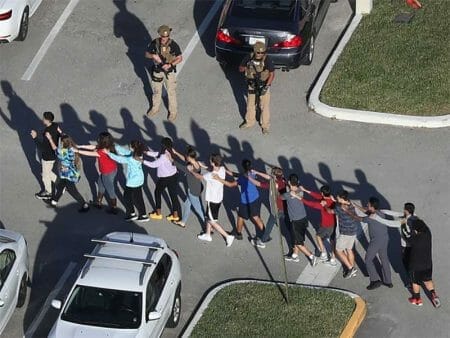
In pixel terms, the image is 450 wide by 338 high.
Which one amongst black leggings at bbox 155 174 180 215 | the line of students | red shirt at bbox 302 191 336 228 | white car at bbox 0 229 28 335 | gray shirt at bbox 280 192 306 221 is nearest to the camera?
white car at bbox 0 229 28 335

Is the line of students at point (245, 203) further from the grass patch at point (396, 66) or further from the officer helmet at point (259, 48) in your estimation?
the grass patch at point (396, 66)

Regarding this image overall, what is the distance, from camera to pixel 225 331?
15.7 metres

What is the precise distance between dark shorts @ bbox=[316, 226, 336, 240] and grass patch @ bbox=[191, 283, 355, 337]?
2.99 feet

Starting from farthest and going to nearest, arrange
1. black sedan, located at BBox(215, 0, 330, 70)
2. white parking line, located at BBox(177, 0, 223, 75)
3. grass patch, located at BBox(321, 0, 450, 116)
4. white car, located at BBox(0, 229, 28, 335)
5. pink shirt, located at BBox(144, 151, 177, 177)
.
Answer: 1. white parking line, located at BBox(177, 0, 223, 75)
2. black sedan, located at BBox(215, 0, 330, 70)
3. grass patch, located at BBox(321, 0, 450, 116)
4. pink shirt, located at BBox(144, 151, 177, 177)
5. white car, located at BBox(0, 229, 28, 335)

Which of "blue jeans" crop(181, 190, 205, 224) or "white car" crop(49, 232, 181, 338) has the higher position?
"white car" crop(49, 232, 181, 338)

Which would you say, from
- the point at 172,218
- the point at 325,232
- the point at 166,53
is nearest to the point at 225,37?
the point at 166,53

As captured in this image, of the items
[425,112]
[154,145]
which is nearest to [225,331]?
[154,145]

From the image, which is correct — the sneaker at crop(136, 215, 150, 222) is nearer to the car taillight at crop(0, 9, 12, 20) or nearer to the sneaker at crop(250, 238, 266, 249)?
the sneaker at crop(250, 238, 266, 249)

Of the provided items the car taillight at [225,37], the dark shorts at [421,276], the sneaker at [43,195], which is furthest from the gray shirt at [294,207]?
the car taillight at [225,37]

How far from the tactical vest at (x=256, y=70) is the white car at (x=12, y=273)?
197 inches

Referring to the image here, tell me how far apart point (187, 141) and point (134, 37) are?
11.8 ft

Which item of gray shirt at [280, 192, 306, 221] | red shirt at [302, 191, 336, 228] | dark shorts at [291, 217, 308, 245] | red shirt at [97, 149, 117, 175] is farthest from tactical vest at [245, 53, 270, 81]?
dark shorts at [291, 217, 308, 245]

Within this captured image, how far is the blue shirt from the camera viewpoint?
17.0 m

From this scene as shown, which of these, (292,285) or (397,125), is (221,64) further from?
(292,285)
